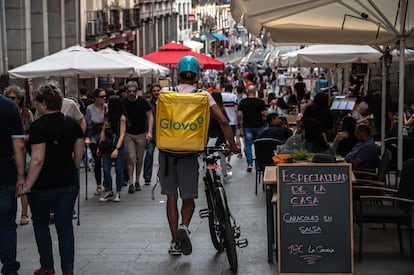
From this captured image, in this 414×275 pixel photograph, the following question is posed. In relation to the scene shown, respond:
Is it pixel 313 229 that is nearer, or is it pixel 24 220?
pixel 313 229

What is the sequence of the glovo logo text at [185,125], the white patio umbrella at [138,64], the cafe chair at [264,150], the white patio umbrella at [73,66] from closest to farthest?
the glovo logo text at [185,125]
the cafe chair at [264,150]
the white patio umbrella at [73,66]
the white patio umbrella at [138,64]

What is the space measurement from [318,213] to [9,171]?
2.79 meters

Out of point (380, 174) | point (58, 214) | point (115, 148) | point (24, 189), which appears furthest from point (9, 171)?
point (115, 148)

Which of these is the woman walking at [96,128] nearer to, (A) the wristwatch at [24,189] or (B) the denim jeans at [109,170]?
(B) the denim jeans at [109,170]

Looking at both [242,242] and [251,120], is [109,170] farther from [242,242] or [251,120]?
[242,242]

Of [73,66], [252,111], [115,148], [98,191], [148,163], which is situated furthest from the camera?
[73,66]

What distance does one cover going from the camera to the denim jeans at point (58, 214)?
7.70 metres

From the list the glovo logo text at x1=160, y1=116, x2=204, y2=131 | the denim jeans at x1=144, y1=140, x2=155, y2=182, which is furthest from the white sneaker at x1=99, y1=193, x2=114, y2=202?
the glovo logo text at x1=160, y1=116, x2=204, y2=131

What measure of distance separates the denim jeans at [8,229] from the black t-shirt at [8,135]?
0.10m

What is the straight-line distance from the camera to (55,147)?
771 cm

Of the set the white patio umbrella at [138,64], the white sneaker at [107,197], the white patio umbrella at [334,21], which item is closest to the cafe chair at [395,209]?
the white patio umbrella at [334,21]

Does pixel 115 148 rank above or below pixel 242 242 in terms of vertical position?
above

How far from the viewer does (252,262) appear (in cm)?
877

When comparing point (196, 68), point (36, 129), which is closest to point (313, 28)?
point (196, 68)
